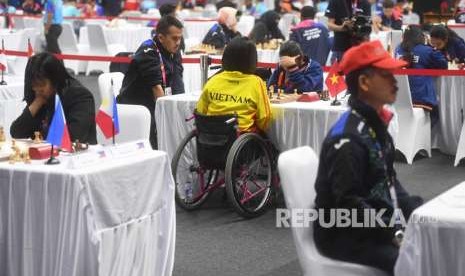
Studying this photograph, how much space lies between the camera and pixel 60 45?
51.0 ft

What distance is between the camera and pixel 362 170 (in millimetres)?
3545

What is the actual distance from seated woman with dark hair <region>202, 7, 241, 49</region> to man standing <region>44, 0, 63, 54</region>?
3524 millimetres

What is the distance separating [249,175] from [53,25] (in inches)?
371

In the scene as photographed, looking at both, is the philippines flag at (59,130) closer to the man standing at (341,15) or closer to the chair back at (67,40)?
the man standing at (341,15)

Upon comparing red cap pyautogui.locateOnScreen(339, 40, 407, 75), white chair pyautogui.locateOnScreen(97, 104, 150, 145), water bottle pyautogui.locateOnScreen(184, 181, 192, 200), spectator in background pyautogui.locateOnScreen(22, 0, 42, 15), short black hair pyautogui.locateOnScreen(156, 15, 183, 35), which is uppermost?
red cap pyautogui.locateOnScreen(339, 40, 407, 75)

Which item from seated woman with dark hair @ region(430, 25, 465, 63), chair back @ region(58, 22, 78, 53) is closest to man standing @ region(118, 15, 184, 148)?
seated woman with dark hair @ region(430, 25, 465, 63)

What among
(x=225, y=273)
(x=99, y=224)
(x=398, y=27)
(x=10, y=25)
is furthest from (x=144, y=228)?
(x=10, y=25)

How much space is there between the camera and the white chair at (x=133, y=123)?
561 centimetres

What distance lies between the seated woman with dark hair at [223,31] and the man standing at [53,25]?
3.52 metres

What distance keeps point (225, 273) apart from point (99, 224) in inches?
48.9

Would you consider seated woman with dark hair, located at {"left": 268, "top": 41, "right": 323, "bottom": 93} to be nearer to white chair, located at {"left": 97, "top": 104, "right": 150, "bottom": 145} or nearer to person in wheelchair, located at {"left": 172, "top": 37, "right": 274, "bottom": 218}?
person in wheelchair, located at {"left": 172, "top": 37, "right": 274, "bottom": 218}

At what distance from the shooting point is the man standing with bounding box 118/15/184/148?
701cm

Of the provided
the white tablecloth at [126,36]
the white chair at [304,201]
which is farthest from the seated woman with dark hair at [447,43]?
the white tablecloth at [126,36]

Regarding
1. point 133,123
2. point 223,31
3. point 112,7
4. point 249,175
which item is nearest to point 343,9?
point 223,31
